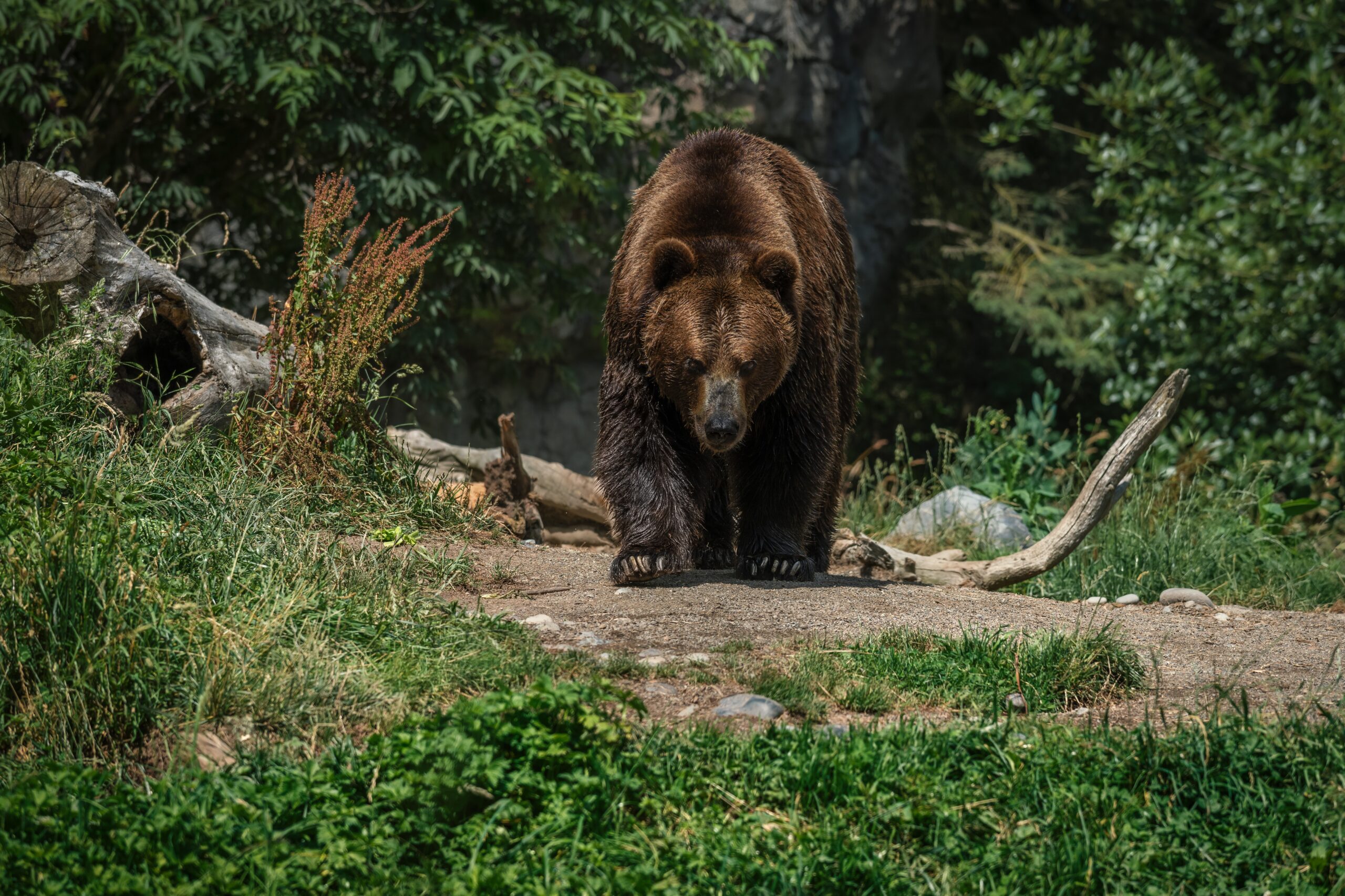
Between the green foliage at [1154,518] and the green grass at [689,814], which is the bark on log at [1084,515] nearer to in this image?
the green foliage at [1154,518]

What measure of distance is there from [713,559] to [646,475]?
40.4 inches

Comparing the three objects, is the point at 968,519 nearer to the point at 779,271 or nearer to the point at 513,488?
the point at 513,488

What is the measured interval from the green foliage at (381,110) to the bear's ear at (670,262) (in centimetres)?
327

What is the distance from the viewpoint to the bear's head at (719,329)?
16.2 feet

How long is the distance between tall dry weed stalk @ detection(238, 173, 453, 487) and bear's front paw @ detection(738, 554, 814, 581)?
1.86m

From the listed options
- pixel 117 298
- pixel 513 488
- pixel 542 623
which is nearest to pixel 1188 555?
pixel 513 488

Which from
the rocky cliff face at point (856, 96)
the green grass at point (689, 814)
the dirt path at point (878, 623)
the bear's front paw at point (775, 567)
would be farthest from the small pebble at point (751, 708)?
the rocky cliff face at point (856, 96)

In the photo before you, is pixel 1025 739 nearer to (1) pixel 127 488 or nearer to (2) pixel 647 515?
(2) pixel 647 515

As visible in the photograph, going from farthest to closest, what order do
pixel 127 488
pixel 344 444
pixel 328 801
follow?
1. pixel 344 444
2. pixel 127 488
3. pixel 328 801

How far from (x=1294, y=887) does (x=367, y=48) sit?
7.99m

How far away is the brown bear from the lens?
5027mm

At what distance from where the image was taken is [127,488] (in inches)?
165

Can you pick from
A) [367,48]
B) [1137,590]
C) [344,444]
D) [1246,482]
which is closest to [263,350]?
[344,444]

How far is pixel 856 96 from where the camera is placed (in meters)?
15.2
